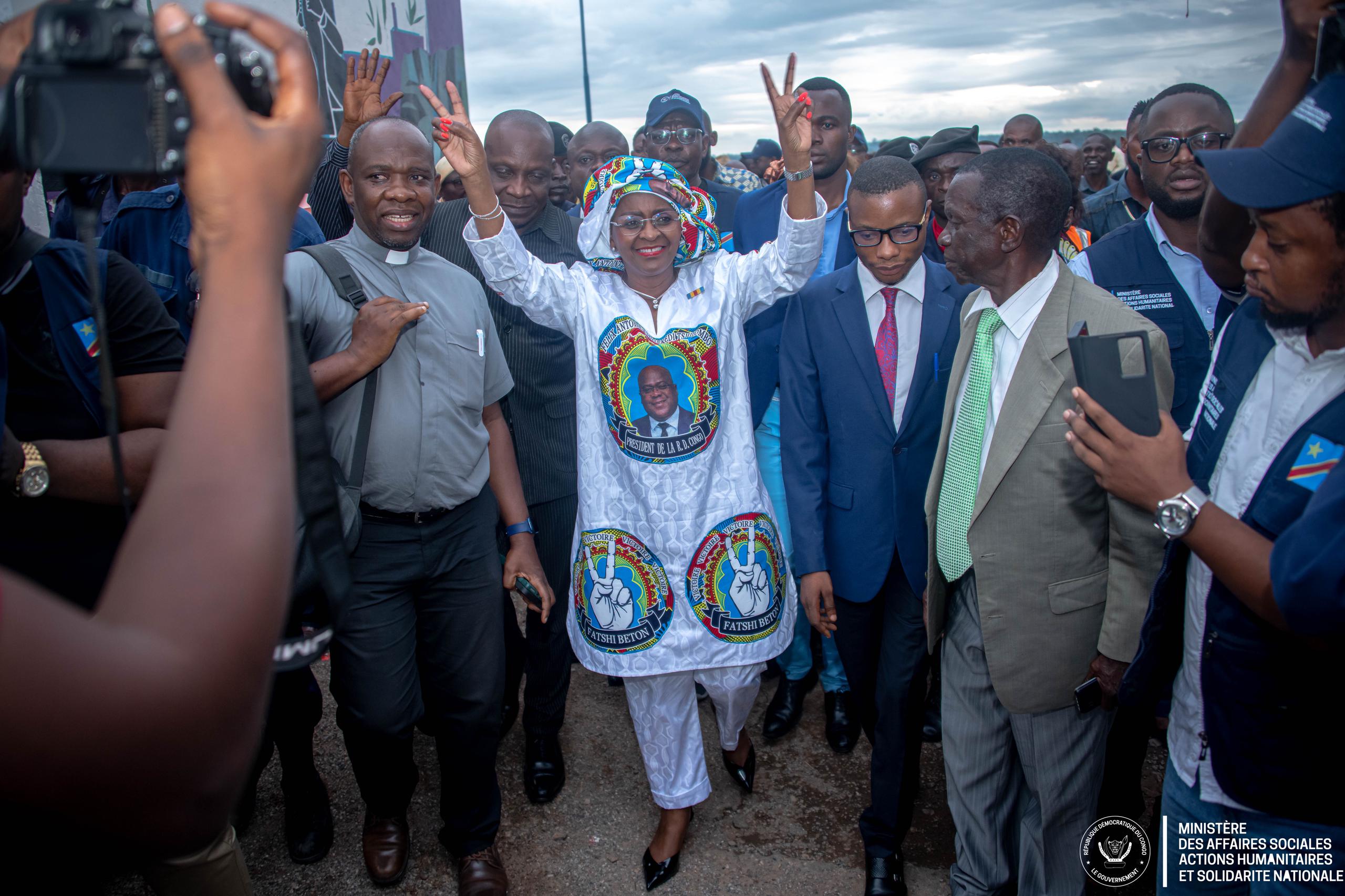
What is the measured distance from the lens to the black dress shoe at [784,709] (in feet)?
11.9

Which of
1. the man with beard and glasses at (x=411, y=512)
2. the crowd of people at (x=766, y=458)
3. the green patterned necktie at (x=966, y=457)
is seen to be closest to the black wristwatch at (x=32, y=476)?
the crowd of people at (x=766, y=458)

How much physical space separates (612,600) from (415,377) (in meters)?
0.96

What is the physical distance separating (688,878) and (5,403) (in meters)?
2.31

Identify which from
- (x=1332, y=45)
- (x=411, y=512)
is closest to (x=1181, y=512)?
(x=1332, y=45)

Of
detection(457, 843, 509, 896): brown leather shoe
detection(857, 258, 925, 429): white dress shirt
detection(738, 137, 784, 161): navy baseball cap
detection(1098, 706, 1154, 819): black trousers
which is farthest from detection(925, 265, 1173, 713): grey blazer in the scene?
detection(738, 137, 784, 161): navy baseball cap

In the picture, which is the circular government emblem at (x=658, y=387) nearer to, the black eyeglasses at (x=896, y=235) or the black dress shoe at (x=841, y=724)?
the black eyeglasses at (x=896, y=235)

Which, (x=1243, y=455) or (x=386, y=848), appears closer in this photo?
(x=1243, y=455)

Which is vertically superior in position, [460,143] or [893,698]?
[460,143]

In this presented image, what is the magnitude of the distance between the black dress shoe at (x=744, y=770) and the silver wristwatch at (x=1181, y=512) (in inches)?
79.3

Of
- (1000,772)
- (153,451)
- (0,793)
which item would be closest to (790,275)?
(1000,772)

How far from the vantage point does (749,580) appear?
9.50ft

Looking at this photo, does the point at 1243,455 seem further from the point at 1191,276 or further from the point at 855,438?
the point at 1191,276

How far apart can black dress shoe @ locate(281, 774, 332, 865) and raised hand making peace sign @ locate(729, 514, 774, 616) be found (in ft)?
5.28

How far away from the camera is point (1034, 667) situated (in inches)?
89.7
